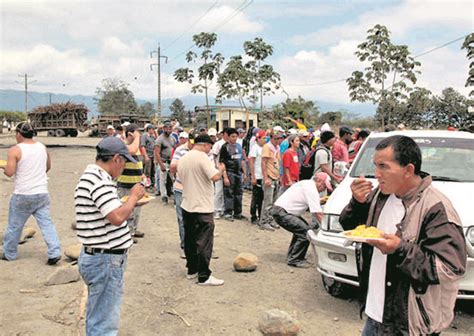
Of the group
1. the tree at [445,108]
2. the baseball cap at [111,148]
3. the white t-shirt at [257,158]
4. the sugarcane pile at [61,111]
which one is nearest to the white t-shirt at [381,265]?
the baseball cap at [111,148]

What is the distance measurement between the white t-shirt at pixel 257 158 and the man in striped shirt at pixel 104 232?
6.18m

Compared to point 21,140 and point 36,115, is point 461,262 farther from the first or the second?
point 36,115

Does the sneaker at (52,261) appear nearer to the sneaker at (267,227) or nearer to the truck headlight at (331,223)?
the truck headlight at (331,223)

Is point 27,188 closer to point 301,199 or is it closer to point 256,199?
point 301,199

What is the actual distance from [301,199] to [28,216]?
372cm

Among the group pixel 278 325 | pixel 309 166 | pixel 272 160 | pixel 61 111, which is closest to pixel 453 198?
pixel 278 325

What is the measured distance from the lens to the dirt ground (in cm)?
Result: 451

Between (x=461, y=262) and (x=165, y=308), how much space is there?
11.6ft

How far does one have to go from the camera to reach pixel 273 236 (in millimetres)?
8391

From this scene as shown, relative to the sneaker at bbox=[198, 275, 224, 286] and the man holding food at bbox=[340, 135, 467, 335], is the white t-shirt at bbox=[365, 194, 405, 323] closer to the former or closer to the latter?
the man holding food at bbox=[340, 135, 467, 335]

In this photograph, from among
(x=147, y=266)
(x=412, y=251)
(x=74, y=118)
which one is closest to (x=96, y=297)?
(x=412, y=251)

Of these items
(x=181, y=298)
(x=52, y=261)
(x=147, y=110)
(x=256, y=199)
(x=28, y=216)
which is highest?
(x=147, y=110)

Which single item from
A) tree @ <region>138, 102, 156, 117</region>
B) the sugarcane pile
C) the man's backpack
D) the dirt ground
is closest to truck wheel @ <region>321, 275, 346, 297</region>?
the dirt ground

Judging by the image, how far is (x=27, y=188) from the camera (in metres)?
6.05
